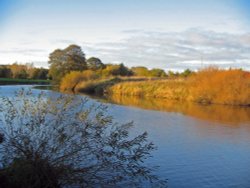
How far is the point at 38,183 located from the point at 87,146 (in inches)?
52.3

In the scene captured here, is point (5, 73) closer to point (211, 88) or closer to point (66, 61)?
point (66, 61)

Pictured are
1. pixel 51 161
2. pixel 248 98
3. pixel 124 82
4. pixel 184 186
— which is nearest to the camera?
pixel 51 161

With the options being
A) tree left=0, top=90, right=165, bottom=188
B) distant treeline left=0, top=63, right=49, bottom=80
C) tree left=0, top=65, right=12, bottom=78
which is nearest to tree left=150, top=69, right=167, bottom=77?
distant treeline left=0, top=63, right=49, bottom=80

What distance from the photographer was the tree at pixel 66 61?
69.2 meters

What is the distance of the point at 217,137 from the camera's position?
17.4 metres

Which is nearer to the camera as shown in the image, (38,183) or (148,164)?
(38,183)

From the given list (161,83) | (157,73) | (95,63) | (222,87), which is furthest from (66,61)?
(222,87)

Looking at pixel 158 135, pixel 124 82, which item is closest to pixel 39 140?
pixel 158 135

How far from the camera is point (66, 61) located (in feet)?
231

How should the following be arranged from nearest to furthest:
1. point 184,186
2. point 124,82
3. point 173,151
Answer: point 184,186, point 173,151, point 124,82

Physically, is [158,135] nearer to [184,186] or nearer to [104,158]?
[184,186]

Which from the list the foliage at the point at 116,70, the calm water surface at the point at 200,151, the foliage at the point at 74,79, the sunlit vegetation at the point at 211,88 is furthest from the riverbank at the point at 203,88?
the foliage at the point at 116,70

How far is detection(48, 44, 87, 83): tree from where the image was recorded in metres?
69.2

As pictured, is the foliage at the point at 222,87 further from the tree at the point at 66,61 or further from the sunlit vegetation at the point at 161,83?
the tree at the point at 66,61
